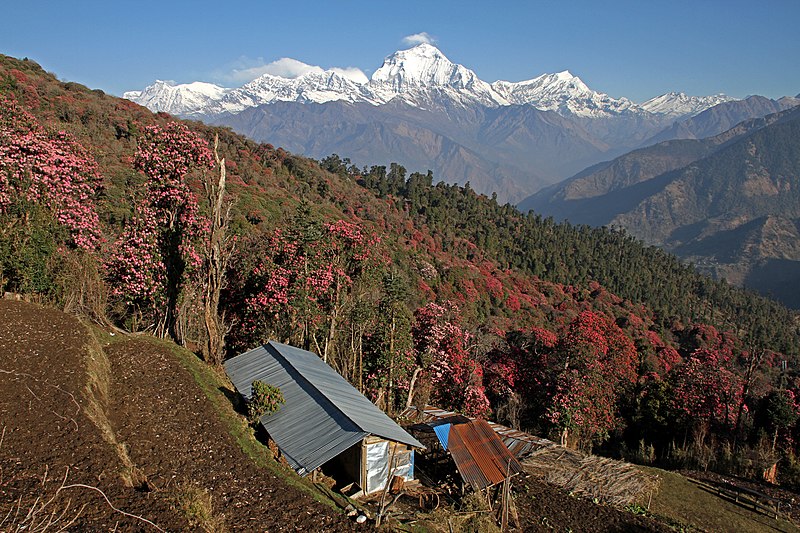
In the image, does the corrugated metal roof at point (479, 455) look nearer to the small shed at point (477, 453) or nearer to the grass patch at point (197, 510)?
the small shed at point (477, 453)

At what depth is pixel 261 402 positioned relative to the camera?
12.9 metres

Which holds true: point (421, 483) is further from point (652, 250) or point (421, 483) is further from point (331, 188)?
point (652, 250)

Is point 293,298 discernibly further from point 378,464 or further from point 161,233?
point 378,464

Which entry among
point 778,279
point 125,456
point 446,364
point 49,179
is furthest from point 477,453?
point 778,279

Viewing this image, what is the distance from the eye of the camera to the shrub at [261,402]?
12883 mm

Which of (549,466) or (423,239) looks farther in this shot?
(423,239)

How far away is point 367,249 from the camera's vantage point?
798 inches

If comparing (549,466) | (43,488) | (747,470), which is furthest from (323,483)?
(747,470)

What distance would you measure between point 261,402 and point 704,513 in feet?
42.9

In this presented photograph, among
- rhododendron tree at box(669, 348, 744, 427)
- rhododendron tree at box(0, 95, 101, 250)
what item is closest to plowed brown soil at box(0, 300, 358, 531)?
rhododendron tree at box(0, 95, 101, 250)

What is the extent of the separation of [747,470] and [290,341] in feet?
56.8

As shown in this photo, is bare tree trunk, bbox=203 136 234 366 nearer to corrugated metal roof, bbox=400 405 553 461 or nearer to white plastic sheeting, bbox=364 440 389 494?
white plastic sheeting, bbox=364 440 389 494

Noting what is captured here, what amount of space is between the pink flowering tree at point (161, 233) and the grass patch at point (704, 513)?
16280mm

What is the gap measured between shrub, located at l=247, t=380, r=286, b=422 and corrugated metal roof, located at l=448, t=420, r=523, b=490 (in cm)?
465
